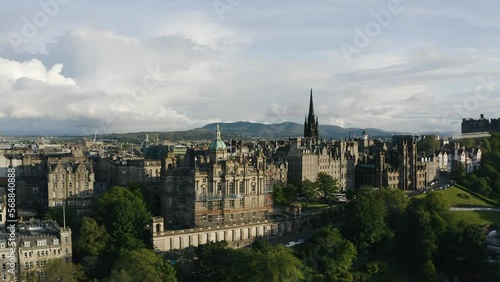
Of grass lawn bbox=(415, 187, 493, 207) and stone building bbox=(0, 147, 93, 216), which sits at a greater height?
stone building bbox=(0, 147, 93, 216)

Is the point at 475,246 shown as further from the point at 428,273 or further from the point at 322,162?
the point at 322,162

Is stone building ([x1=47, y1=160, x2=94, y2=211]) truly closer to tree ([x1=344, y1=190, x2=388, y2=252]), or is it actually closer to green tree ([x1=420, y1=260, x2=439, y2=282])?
tree ([x1=344, y1=190, x2=388, y2=252])

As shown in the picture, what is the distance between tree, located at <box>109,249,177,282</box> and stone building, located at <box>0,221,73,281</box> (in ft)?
30.4

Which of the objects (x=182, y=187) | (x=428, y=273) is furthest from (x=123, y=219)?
(x=428, y=273)

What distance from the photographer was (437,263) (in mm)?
77000

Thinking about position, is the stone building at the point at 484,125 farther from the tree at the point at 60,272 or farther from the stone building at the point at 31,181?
the tree at the point at 60,272

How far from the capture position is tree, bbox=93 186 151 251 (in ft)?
218

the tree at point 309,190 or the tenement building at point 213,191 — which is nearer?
the tenement building at point 213,191

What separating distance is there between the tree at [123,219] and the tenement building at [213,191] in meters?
7.81

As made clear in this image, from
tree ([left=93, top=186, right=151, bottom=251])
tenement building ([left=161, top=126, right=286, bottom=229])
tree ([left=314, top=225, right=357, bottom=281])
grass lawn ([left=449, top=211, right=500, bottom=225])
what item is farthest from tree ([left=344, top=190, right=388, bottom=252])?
tree ([left=93, top=186, right=151, bottom=251])

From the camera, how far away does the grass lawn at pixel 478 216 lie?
87.2m

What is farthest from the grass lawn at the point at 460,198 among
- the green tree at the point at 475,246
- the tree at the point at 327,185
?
the green tree at the point at 475,246

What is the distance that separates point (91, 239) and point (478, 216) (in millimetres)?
70520

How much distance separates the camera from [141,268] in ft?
178
